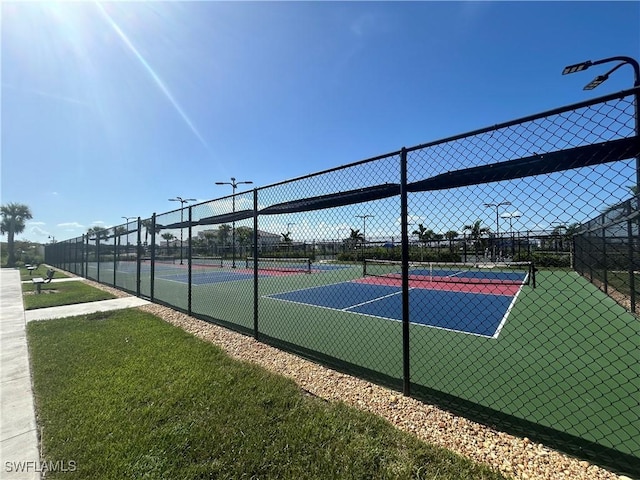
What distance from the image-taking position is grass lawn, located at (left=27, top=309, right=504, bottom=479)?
2.12m

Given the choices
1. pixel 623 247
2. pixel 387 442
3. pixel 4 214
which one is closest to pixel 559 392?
pixel 387 442

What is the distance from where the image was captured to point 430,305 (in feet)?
29.9

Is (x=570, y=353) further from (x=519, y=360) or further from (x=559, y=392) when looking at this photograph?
(x=559, y=392)

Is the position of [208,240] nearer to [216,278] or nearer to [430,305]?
[216,278]

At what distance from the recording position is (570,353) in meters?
4.64

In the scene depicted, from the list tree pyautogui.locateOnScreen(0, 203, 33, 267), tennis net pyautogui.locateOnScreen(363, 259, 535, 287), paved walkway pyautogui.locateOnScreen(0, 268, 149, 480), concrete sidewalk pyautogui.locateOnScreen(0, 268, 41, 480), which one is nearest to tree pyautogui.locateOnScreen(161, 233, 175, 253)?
paved walkway pyautogui.locateOnScreen(0, 268, 149, 480)

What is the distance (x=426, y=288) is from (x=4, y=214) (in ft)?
209

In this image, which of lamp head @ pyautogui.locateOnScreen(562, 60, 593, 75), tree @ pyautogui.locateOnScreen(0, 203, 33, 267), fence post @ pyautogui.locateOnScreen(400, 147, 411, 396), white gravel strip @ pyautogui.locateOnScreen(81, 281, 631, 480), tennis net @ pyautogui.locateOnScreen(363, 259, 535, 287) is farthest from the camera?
tree @ pyautogui.locateOnScreen(0, 203, 33, 267)

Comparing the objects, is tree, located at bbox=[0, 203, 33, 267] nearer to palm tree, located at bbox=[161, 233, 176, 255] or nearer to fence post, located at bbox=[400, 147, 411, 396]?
palm tree, located at bbox=[161, 233, 176, 255]

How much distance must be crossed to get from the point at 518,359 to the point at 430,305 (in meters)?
4.75

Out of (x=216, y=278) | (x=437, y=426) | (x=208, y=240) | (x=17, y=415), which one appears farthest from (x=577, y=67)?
(x=208, y=240)

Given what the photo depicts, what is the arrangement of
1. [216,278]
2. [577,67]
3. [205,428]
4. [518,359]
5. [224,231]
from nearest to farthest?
[205,428] < [518,359] < [577,67] < [224,231] < [216,278]

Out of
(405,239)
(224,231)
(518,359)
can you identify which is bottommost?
(518,359)

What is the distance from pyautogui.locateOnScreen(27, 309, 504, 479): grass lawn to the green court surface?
3.83 feet
